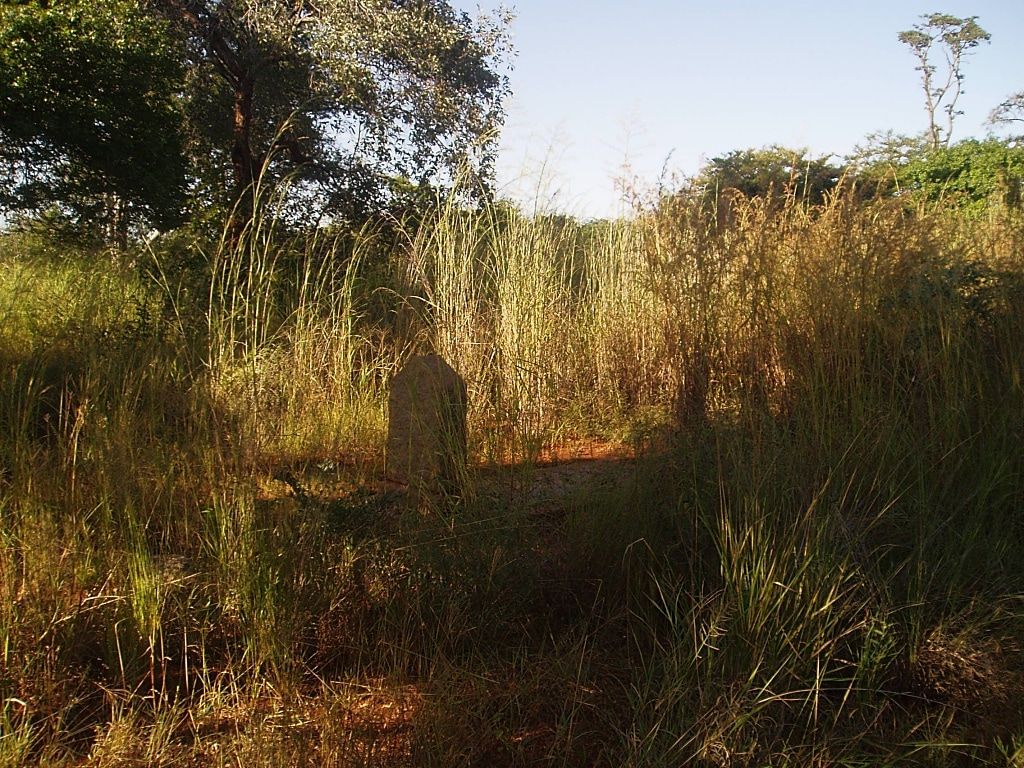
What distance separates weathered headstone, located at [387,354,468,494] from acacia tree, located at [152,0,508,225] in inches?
170

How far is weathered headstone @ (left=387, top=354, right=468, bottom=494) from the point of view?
9.92 feet

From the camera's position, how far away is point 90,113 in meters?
5.62

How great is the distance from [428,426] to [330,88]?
5.37 metres

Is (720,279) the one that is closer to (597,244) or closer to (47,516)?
(47,516)

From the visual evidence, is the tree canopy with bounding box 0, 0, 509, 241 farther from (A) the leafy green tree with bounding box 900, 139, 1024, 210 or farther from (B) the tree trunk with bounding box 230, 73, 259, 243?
(A) the leafy green tree with bounding box 900, 139, 1024, 210

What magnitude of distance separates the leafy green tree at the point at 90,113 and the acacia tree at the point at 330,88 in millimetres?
908

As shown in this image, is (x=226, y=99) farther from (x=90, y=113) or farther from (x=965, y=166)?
(x=965, y=166)

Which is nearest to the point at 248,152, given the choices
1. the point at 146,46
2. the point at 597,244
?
the point at 146,46

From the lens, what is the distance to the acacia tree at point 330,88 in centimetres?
723

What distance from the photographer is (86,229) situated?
6645 millimetres

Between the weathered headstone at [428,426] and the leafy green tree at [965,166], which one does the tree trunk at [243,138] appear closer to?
the weathered headstone at [428,426]

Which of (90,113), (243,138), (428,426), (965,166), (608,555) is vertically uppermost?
(965,166)

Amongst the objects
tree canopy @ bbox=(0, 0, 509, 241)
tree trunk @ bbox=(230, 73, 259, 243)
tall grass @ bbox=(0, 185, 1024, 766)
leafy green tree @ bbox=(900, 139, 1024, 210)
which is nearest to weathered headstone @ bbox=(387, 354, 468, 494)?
tall grass @ bbox=(0, 185, 1024, 766)

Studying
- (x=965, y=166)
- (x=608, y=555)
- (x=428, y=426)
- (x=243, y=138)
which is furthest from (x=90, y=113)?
(x=965, y=166)
